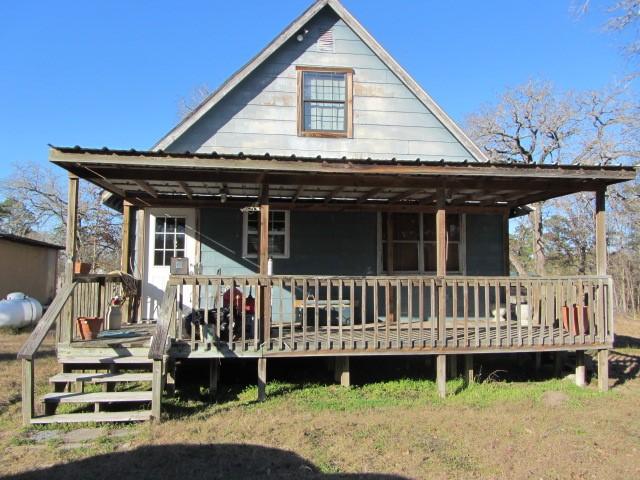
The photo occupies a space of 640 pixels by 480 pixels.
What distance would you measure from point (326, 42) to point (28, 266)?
58.3 feet

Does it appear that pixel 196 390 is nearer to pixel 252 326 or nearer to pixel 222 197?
pixel 252 326

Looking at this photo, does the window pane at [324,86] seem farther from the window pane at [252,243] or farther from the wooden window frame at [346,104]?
the window pane at [252,243]

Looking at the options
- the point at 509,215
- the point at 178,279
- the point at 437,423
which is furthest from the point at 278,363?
the point at 509,215

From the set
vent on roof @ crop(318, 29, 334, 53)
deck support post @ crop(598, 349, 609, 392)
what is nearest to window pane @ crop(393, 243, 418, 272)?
deck support post @ crop(598, 349, 609, 392)

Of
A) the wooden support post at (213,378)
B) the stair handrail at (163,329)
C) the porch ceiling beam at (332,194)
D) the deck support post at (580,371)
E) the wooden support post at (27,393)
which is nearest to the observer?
the wooden support post at (27,393)

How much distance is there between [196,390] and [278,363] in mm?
1844

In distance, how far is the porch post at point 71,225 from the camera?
6730 millimetres

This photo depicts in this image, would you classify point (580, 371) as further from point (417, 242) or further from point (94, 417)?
point (94, 417)

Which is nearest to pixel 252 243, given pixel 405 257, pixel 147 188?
pixel 147 188

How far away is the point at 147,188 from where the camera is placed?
8.72 metres

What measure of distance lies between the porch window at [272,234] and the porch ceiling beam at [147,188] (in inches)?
69.7

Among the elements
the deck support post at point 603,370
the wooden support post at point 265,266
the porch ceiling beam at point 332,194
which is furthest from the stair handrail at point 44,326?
the deck support post at point 603,370

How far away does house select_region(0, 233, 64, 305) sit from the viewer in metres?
19.7

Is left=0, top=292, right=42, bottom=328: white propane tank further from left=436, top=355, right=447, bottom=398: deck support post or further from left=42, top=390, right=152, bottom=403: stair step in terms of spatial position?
left=436, top=355, right=447, bottom=398: deck support post
